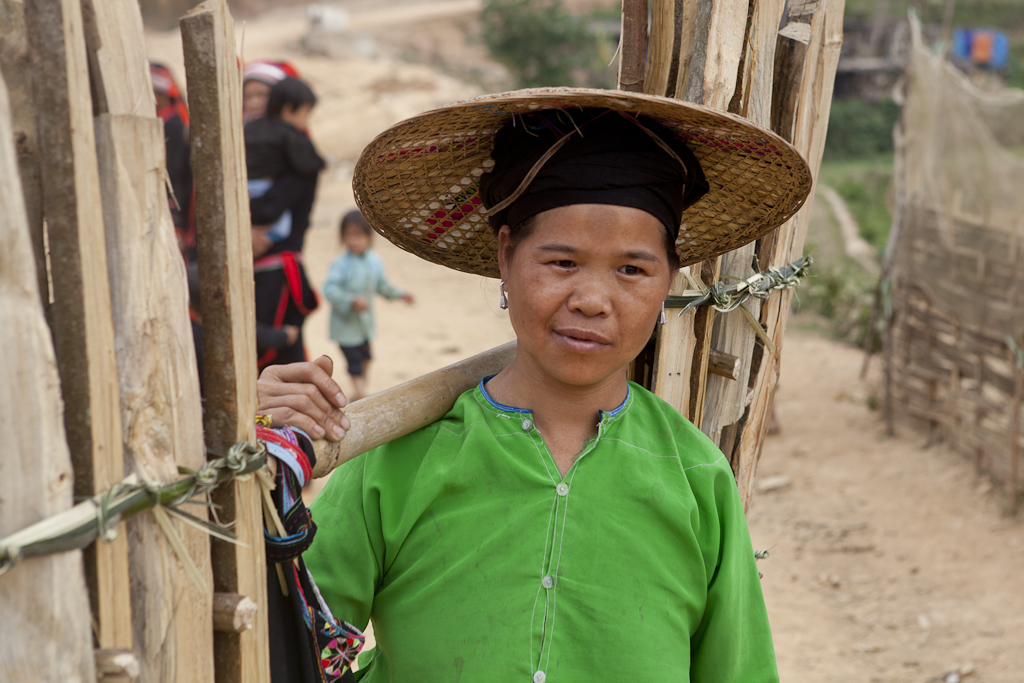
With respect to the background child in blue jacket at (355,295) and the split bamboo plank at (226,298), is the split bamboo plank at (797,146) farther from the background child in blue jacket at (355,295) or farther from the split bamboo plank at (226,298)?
the background child in blue jacket at (355,295)

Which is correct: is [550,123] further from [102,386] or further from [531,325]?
[102,386]

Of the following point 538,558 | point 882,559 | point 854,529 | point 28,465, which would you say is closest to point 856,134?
point 854,529

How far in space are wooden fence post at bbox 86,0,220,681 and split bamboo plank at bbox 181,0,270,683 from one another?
0.04 metres

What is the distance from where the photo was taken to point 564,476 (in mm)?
1466

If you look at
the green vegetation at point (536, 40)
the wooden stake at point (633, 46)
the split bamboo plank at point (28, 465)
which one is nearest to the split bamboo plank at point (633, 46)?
the wooden stake at point (633, 46)

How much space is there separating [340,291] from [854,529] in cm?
366

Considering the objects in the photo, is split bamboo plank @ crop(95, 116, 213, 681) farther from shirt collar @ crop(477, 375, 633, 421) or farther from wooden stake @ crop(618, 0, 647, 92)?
wooden stake @ crop(618, 0, 647, 92)

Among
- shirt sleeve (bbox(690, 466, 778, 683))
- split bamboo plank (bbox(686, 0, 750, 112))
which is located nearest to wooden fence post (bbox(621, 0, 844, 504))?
split bamboo plank (bbox(686, 0, 750, 112))

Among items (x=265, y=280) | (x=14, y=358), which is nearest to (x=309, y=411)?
(x=14, y=358)

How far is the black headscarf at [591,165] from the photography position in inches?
53.9

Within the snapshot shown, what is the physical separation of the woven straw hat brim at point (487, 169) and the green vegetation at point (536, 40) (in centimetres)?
1583

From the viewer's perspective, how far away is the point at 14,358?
823 millimetres

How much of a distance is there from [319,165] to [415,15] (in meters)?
26.7

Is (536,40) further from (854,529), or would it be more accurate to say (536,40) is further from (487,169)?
(487,169)
